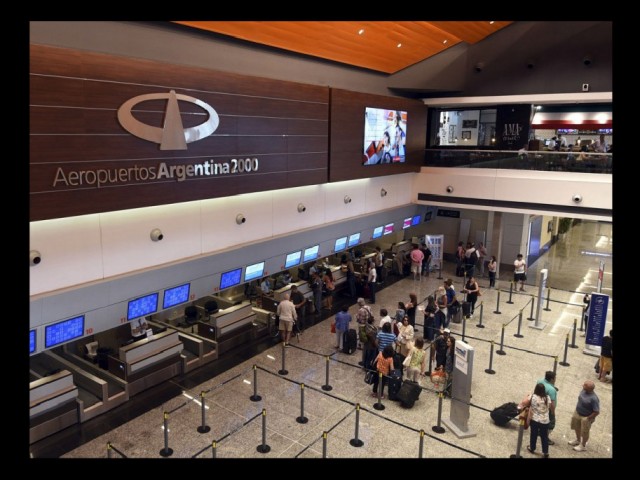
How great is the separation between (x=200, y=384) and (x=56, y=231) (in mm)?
4300

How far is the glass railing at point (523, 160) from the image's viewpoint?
50.0 ft

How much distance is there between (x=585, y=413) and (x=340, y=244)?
8.49 m

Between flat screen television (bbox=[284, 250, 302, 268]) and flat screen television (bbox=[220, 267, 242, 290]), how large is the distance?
5.72 ft

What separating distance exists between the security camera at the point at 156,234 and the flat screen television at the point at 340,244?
6232mm

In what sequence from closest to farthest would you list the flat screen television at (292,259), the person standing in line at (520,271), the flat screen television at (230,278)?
the flat screen television at (230,278)
the flat screen television at (292,259)
the person standing in line at (520,271)

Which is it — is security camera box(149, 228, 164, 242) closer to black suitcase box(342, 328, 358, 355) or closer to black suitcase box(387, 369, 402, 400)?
black suitcase box(342, 328, 358, 355)

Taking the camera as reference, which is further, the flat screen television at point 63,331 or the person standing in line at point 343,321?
the person standing in line at point 343,321

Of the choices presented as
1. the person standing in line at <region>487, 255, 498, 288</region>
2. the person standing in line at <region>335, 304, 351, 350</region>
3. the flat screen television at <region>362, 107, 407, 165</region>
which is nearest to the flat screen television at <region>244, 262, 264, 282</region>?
the person standing in line at <region>335, 304, 351, 350</region>

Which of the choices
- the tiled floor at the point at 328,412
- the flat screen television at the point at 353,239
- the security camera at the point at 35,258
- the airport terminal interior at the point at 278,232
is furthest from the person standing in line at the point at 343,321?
the security camera at the point at 35,258

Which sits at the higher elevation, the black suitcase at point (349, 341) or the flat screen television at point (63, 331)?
the flat screen television at point (63, 331)

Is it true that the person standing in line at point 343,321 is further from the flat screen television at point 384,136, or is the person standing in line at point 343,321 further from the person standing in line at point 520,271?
the person standing in line at point 520,271

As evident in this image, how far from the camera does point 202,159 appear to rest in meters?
9.72

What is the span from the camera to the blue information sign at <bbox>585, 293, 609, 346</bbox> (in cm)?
1124

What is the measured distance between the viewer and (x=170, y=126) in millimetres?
8906
